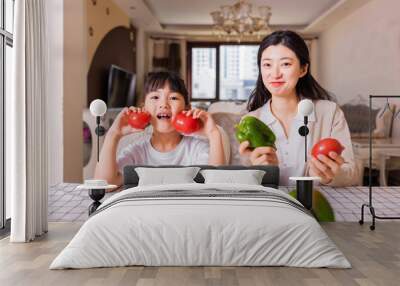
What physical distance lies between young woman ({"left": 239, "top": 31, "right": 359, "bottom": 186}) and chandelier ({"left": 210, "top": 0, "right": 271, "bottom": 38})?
0.16m

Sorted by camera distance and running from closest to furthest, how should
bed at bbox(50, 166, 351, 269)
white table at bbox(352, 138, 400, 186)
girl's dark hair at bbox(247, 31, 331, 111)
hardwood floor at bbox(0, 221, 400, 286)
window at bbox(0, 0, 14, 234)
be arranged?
1. hardwood floor at bbox(0, 221, 400, 286)
2. bed at bbox(50, 166, 351, 269)
3. window at bbox(0, 0, 14, 234)
4. white table at bbox(352, 138, 400, 186)
5. girl's dark hair at bbox(247, 31, 331, 111)

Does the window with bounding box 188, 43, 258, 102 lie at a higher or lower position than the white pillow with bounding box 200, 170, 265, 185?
higher

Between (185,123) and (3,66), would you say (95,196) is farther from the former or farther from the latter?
(3,66)

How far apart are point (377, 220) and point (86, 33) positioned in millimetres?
3588

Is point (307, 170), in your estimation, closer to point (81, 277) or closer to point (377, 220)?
point (377, 220)

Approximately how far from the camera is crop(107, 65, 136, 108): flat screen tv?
5.80 metres

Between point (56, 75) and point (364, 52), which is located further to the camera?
point (56, 75)

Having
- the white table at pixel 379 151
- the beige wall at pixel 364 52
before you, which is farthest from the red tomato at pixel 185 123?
the white table at pixel 379 151

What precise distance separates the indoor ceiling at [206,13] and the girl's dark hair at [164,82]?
467 millimetres

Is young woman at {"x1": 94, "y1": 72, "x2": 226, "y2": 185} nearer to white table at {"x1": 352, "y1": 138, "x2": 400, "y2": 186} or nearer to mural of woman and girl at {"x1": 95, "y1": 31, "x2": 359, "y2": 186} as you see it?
mural of woman and girl at {"x1": 95, "y1": 31, "x2": 359, "y2": 186}

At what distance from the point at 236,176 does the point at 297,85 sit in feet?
3.86

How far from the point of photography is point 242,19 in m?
5.75

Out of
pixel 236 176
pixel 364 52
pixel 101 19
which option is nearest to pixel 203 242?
pixel 236 176

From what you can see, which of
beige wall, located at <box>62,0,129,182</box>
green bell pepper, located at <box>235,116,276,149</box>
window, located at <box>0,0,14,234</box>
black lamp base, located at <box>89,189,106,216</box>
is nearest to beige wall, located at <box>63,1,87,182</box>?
beige wall, located at <box>62,0,129,182</box>
